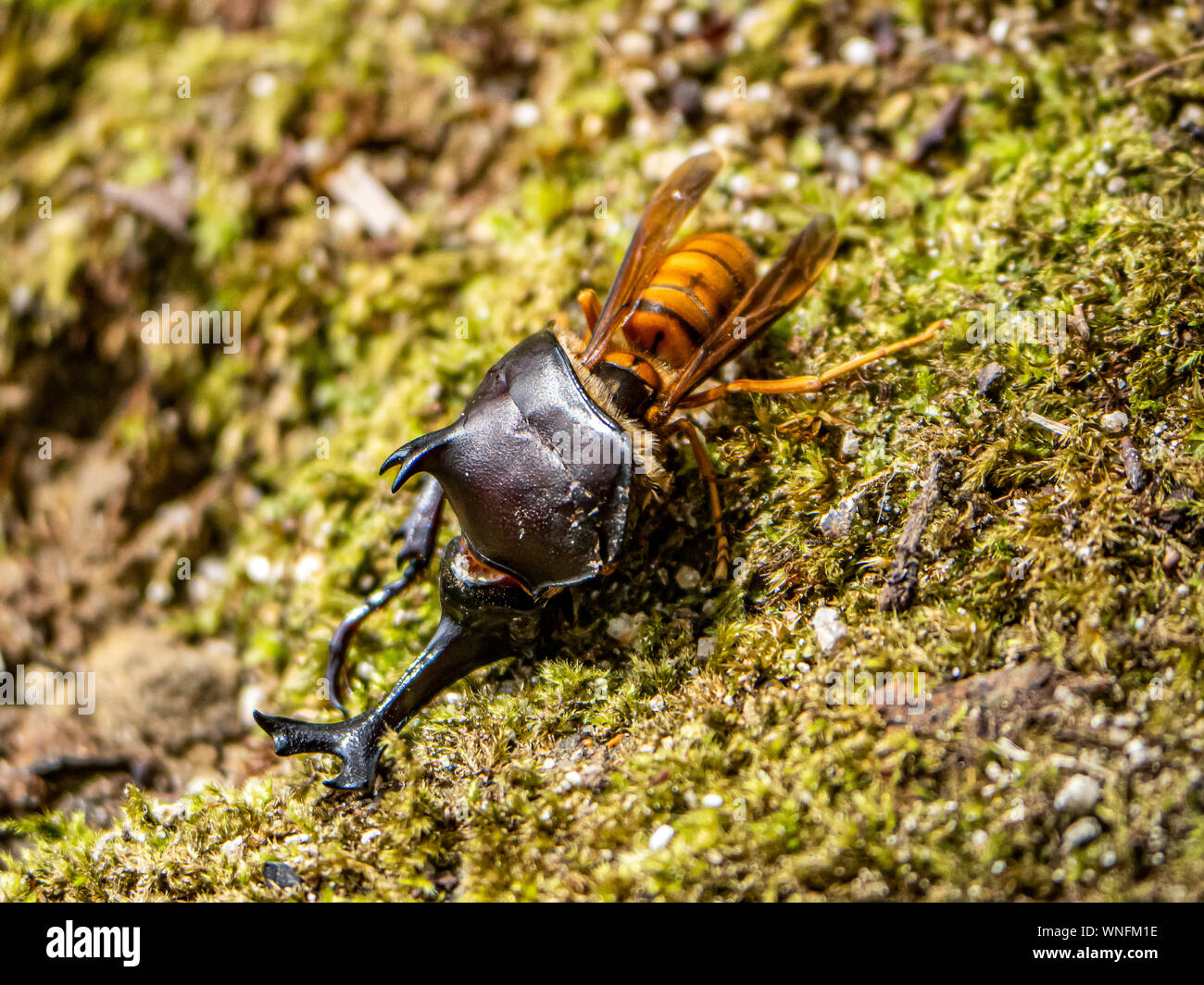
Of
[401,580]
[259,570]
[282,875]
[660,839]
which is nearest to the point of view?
[660,839]

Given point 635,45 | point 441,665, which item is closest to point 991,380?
point 441,665

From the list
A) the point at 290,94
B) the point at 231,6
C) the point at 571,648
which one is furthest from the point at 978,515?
the point at 231,6

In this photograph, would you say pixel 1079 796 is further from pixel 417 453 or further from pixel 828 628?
pixel 417 453

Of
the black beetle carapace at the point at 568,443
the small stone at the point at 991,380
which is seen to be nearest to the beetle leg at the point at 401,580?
the black beetle carapace at the point at 568,443

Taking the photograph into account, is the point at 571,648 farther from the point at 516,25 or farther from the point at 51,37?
the point at 51,37

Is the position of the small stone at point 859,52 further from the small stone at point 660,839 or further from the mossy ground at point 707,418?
the small stone at point 660,839

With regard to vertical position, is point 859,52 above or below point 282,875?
above

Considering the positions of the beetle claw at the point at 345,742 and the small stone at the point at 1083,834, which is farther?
the beetle claw at the point at 345,742
